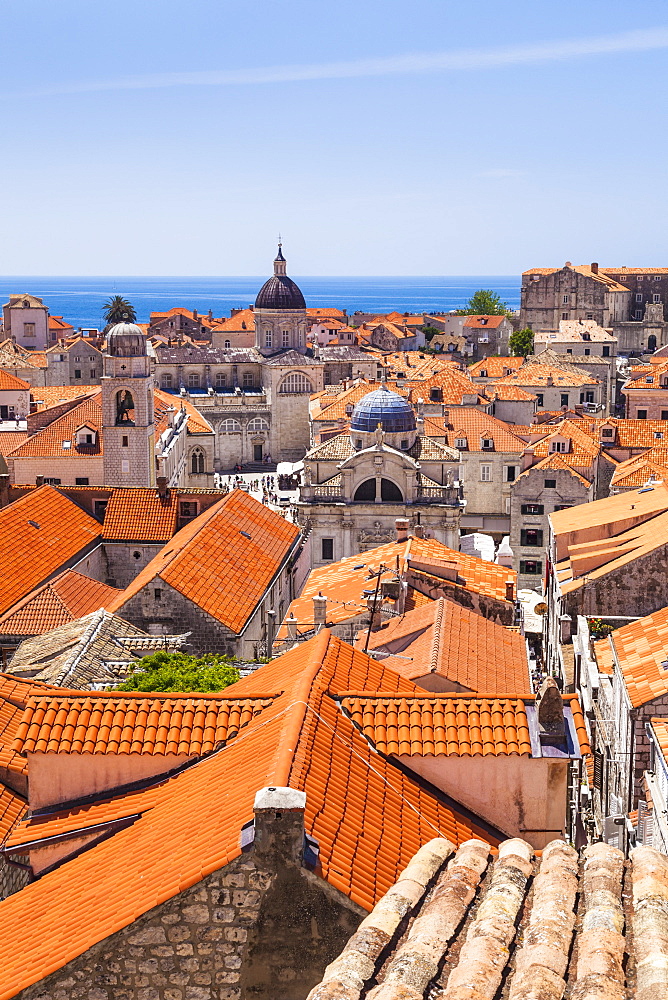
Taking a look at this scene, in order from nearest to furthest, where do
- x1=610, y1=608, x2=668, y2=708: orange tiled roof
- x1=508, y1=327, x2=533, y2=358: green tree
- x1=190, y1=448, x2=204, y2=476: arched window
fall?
x1=610, y1=608, x2=668, y2=708: orange tiled roof → x1=190, y1=448, x2=204, y2=476: arched window → x1=508, y1=327, x2=533, y2=358: green tree

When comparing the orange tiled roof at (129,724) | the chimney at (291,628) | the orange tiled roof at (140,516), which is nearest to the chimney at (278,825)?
the orange tiled roof at (129,724)

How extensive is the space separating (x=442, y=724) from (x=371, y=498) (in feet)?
105

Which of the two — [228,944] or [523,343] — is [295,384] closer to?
[523,343]

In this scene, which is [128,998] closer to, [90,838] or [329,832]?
[329,832]

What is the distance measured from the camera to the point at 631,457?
172 feet

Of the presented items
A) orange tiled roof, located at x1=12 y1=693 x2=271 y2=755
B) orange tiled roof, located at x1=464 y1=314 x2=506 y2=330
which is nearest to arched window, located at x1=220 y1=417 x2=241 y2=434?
orange tiled roof, located at x1=464 y1=314 x2=506 y2=330

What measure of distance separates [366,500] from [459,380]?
3279 cm

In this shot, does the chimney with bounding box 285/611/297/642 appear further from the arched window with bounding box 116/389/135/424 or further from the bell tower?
the arched window with bounding box 116/389/135/424

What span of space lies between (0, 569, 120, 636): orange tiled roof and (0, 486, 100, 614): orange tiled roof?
1.59 m

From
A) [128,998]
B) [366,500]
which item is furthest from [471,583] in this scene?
[128,998]

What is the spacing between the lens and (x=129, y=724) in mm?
12312

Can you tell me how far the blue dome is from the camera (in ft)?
149

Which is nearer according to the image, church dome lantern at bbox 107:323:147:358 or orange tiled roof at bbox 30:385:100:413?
church dome lantern at bbox 107:323:147:358

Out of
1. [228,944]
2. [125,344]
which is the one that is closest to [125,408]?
[125,344]
